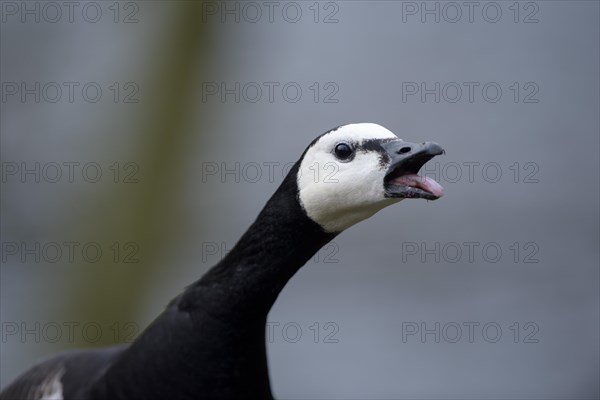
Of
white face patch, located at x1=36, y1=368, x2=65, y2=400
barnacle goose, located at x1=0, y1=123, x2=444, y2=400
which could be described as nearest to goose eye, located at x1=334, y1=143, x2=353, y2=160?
barnacle goose, located at x1=0, y1=123, x2=444, y2=400

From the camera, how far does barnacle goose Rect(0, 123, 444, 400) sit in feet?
4.37

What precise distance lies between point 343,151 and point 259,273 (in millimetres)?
215

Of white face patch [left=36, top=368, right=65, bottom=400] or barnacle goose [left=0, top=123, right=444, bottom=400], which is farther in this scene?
white face patch [left=36, top=368, right=65, bottom=400]

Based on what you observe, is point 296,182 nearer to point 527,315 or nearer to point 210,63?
point 210,63

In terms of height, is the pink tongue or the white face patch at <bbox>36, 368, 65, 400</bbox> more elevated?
the pink tongue

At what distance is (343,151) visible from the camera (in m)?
1.35

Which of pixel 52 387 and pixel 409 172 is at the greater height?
pixel 409 172

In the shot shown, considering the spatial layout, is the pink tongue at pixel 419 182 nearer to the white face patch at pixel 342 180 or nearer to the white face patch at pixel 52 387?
the white face patch at pixel 342 180

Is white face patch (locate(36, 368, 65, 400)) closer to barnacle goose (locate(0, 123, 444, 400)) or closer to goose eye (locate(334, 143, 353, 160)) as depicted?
barnacle goose (locate(0, 123, 444, 400))

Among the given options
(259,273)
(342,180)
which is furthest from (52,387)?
(342,180)

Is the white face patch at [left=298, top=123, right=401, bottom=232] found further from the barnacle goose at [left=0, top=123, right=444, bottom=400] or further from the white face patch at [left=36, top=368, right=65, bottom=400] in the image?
the white face patch at [left=36, top=368, right=65, bottom=400]

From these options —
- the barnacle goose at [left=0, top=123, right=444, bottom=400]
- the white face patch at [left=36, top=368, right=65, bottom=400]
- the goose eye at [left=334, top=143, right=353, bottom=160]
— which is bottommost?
the white face patch at [left=36, top=368, right=65, bottom=400]

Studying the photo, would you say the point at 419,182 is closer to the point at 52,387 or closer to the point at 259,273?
the point at 259,273

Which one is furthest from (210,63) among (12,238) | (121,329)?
(12,238)
